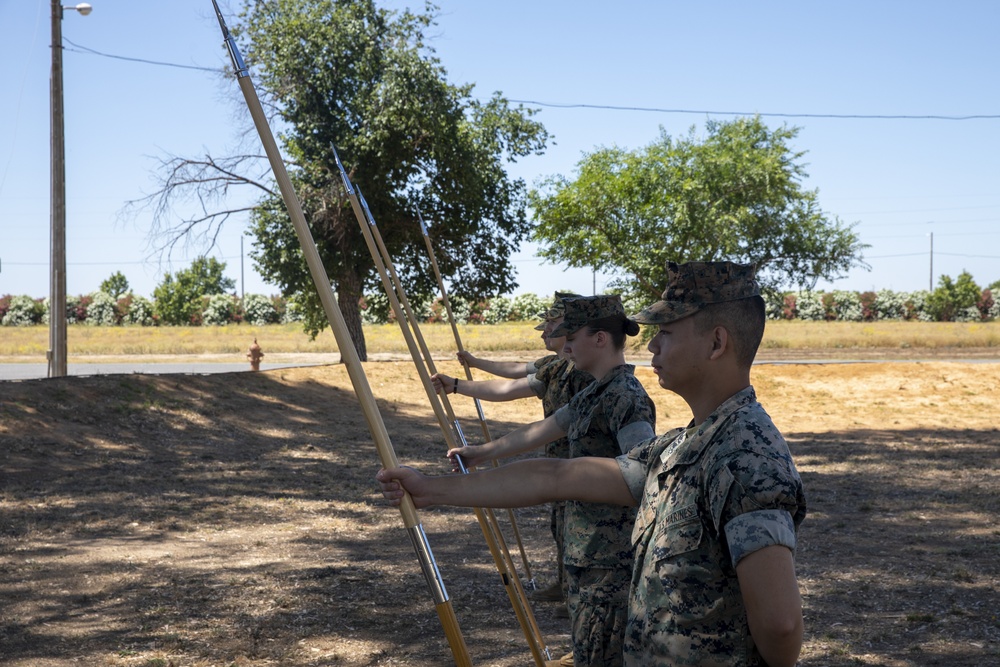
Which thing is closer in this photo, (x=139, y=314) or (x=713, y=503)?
(x=713, y=503)

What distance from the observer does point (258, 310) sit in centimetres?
6066

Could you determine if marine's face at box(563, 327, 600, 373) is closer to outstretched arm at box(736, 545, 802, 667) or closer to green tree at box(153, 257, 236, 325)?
outstretched arm at box(736, 545, 802, 667)

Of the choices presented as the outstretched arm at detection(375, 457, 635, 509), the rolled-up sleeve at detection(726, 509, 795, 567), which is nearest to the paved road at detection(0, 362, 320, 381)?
the outstretched arm at detection(375, 457, 635, 509)

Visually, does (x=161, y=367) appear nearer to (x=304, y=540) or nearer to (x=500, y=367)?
(x=304, y=540)

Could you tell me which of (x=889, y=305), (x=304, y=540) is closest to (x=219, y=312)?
(x=889, y=305)

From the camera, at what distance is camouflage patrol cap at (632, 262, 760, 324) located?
7.34ft

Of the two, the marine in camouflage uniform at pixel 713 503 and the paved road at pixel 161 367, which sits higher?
the marine in camouflage uniform at pixel 713 503

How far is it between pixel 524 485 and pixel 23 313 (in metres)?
62.8

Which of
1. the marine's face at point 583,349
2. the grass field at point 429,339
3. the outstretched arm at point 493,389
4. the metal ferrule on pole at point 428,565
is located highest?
the marine's face at point 583,349

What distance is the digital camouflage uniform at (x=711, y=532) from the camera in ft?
6.46

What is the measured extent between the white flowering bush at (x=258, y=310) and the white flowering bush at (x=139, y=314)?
609 cm

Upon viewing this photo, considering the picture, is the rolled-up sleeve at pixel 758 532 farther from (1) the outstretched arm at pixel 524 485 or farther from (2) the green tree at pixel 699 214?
(2) the green tree at pixel 699 214

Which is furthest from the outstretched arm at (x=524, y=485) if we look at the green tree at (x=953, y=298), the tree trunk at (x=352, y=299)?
the green tree at (x=953, y=298)

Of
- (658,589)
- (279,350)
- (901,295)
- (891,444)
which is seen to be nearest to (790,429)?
(891,444)
